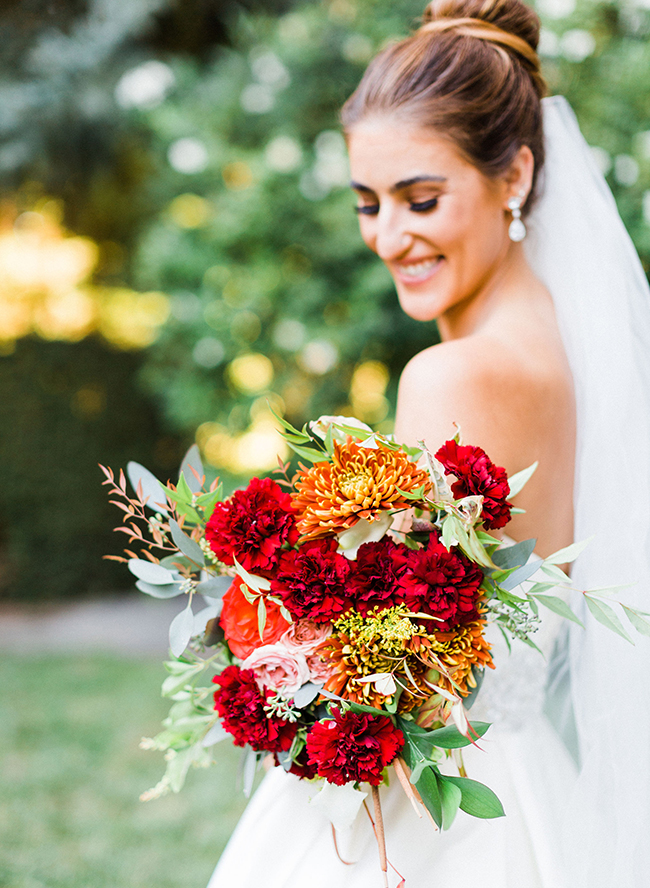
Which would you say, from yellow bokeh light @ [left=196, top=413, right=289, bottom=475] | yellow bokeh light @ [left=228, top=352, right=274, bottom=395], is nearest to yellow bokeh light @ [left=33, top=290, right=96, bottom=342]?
yellow bokeh light @ [left=196, top=413, right=289, bottom=475]

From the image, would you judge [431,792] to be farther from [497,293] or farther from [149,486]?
[497,293]

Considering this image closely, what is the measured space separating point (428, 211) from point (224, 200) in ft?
10.8

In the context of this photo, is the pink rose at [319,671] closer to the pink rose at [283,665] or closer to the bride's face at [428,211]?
the pink rose at [283,665]

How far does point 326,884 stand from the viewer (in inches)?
55.6

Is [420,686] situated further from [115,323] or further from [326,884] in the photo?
[115,323]

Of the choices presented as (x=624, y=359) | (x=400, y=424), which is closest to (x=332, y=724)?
(x=400, y=424)

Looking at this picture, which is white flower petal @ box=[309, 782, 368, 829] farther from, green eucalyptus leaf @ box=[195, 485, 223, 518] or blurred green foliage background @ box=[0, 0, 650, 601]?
blurred green foliage background @ box=[0, 0, 650, 601]

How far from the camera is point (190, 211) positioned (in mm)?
→ 5055

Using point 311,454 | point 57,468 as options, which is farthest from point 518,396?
point 57,468

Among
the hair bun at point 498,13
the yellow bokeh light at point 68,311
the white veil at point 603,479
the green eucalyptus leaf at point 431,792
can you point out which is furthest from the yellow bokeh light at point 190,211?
the green eucalyptus leaf at point 431,792

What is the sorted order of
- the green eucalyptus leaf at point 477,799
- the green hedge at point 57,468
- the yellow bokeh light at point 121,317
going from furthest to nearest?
the yellow bokeh light at point 121,317
the green hedge at point 57,468
the green eucalyptus leaf at point 477,799

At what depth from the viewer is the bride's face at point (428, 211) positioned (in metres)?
1.62

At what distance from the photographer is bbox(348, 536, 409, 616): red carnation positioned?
118 cm

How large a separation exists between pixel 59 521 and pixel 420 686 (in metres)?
6.44
